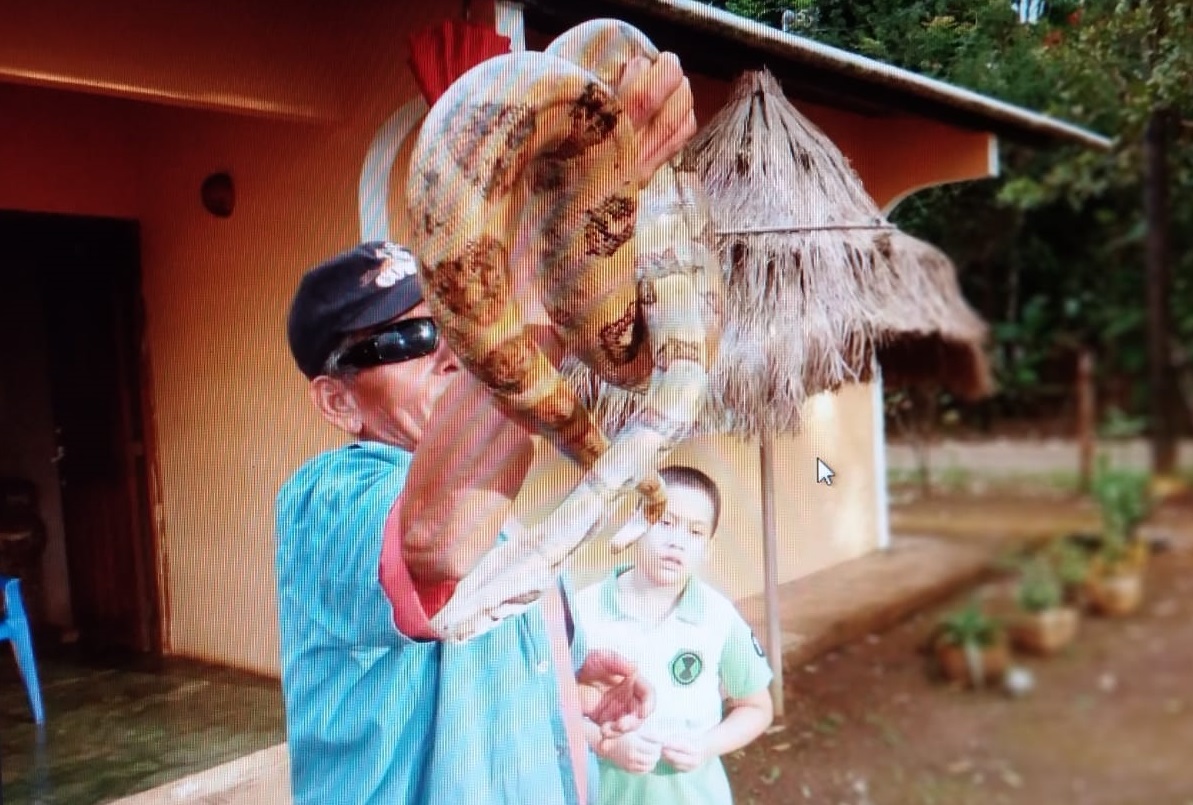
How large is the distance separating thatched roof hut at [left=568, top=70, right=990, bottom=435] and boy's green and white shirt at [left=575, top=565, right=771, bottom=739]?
234 millimetres

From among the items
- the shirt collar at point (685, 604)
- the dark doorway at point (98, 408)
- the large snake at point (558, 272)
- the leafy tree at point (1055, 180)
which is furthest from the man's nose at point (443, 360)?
the dark doorway at point (98, 408)

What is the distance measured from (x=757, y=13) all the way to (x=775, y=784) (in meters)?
1.02

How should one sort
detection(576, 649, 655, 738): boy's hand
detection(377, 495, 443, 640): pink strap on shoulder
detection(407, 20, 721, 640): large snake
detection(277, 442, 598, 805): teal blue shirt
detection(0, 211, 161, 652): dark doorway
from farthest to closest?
detection(0, 211, 161, 652): dark doorway
detection(576, 649, 655, 738): boy's hand
detection(277, 442, 598, 805): teal blue shirt
detection(377, 495, 443, 640): pink strap on shoulder
detection(407, 20, 721, 640): large snake

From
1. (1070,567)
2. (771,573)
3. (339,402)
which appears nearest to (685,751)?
(771,573)

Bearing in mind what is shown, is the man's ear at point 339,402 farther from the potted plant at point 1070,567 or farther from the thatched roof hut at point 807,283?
the potted plant at point 1070,567

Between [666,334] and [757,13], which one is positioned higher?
[757,13]

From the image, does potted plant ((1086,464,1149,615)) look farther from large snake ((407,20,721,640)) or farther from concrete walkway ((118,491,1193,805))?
large snake ((407,20,721,640))

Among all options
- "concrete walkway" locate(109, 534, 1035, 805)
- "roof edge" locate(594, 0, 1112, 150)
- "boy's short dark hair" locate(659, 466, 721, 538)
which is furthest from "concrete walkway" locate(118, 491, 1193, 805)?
"roof edge" locate(594, 0, 1112, 150)

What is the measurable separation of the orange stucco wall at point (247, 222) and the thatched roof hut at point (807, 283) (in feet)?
0.15

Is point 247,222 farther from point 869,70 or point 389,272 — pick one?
point 869,70

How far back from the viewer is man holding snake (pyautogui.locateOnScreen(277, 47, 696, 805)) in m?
0.76

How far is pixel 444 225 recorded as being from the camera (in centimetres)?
61

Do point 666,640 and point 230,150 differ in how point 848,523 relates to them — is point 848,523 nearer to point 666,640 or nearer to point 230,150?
point 666,640

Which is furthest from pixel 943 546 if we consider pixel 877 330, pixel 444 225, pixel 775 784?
pixel 444 225
